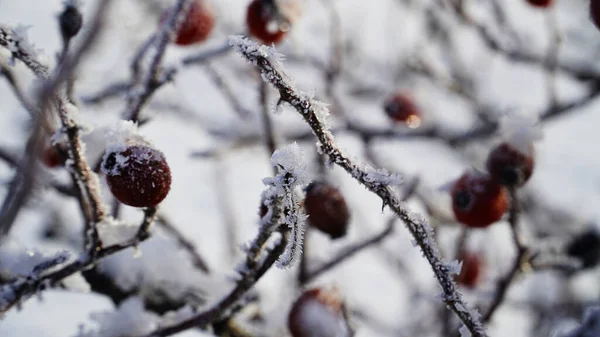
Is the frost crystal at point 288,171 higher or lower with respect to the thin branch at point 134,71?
lower

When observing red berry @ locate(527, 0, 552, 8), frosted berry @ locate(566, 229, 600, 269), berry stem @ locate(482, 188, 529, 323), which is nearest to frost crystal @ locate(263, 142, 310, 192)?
berry stem @ locate(482, 188, 529, 323)

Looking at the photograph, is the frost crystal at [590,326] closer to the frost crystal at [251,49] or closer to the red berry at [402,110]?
the frost crystal at [251,49]

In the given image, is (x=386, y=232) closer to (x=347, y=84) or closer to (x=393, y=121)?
(x=393, y=121)

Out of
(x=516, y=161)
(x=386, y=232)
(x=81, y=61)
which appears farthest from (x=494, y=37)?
(x=81, y=61)

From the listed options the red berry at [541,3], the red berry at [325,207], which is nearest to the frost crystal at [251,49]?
the red berry at [325,207]

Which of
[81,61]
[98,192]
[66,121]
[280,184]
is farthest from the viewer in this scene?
[98,192]

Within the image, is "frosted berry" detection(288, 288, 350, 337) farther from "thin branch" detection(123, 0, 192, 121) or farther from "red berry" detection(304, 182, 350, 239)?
"thin branch" detection(123, 0, 192, 121)
